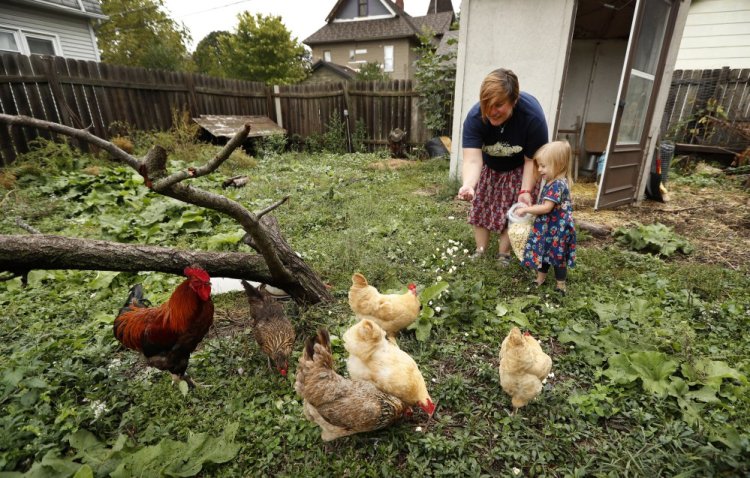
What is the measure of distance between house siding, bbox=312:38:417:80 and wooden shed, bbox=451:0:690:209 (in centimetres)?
2153

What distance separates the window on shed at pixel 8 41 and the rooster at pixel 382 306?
15.0m

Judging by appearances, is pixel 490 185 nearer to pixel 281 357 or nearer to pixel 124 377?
pixel 281 357

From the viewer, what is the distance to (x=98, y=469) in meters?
1.71

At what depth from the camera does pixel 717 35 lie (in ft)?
30.6

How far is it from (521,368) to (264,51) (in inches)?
1177

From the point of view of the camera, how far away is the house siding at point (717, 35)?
8977 mm

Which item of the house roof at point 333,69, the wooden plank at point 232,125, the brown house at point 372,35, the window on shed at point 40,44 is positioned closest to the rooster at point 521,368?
the wooden plank at point 232,125

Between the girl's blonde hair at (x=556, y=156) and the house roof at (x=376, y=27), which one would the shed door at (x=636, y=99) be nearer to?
the girl's blonde hair at (x=556, y=156)

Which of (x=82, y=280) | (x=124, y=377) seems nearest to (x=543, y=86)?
(x=124, y=377)

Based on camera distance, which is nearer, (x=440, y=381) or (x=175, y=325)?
(x=175, y=325)

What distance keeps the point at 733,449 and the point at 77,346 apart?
13.3ft

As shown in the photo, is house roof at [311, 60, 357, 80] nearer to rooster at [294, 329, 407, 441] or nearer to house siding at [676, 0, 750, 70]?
house siding at [676, 0, 750, 70]

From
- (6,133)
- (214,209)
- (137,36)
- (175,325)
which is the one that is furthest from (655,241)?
(137,36)

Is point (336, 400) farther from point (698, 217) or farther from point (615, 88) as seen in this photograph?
point (615, 88)
